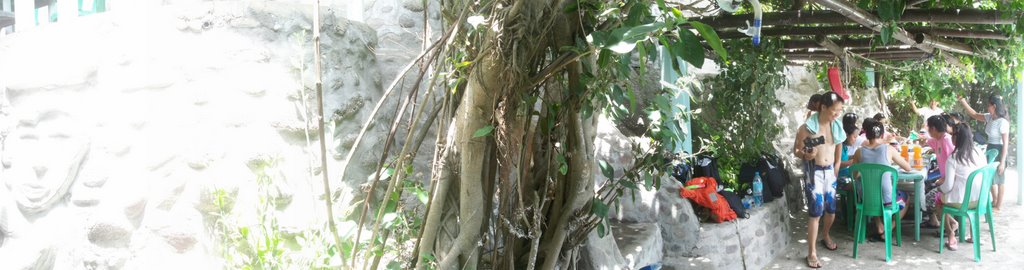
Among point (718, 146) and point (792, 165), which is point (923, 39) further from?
point (792, 165)

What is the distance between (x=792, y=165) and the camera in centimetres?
888

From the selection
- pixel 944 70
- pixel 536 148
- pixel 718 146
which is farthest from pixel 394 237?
pixel 944 70

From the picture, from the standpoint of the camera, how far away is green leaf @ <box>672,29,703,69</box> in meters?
1.67

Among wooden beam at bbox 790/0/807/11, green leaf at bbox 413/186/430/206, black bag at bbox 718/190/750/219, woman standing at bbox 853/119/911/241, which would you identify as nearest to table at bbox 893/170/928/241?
woman standing at bbox 853/119/911/241

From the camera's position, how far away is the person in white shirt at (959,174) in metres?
5.83

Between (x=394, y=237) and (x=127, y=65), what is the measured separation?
1.33 meters

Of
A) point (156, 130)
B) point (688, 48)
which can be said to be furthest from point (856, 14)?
point (156, 130)

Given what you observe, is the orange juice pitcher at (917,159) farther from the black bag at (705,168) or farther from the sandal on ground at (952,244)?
the black bag at (705,168)

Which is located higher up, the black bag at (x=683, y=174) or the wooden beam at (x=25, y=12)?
the wooden beam at (x=25, y=12)

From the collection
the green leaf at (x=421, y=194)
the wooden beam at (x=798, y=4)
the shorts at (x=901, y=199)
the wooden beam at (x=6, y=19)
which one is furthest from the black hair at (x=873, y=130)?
the wooden beam at (x=6, y=19)

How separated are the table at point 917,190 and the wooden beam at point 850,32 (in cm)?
113

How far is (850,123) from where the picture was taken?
624cm

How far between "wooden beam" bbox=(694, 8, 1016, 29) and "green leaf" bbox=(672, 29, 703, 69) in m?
3.26

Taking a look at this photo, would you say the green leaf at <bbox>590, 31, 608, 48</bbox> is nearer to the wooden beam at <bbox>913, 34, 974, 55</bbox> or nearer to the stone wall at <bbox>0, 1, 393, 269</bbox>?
the stone wall at <bbox>0, 1, 393, 269</bbox>
